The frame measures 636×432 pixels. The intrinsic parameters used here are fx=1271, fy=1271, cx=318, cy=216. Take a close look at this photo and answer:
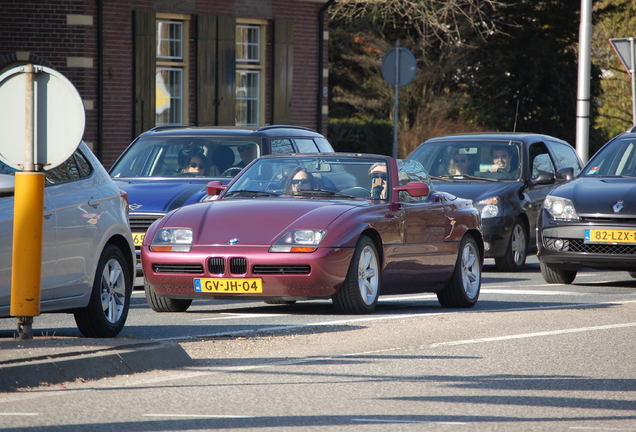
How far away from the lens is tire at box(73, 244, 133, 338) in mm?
9289

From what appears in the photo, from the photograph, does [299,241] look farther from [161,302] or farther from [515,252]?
[515,252]

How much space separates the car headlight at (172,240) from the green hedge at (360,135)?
91.9ft

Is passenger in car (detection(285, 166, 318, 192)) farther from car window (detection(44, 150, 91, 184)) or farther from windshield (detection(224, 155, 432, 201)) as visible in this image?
car window (detection(44, 150, 91, 184))

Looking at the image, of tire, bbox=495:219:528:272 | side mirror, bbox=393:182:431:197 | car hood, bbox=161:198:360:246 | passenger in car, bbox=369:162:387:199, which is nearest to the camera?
car hood, bbox=161:198:360:246

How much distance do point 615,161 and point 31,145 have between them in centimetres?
866

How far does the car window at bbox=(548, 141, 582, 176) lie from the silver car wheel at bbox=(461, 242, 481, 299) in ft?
19.3

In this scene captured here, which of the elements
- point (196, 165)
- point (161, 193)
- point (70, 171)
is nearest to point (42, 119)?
point (70, 171)

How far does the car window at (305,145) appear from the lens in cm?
1602

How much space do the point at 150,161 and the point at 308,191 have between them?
4.21m

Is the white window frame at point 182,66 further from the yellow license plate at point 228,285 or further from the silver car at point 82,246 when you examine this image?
the silver car at point 82,246

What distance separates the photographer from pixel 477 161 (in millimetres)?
17234

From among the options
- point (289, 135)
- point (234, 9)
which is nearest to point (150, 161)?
point (289, 135)

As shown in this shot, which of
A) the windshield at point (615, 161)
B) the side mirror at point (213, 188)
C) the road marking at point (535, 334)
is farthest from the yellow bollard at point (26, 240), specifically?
the windshield at point (615, 161)

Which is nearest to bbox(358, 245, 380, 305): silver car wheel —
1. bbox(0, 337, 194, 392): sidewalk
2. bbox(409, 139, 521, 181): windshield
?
bbox(0, 337, 194, 392): sidewalk
